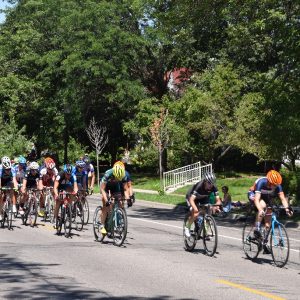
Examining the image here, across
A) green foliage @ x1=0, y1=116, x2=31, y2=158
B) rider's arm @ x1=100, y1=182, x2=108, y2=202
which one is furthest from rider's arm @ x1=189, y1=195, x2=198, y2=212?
green foliage @ x1=0, y1=116, x2=31, y2=158

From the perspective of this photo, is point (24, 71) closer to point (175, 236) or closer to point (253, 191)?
point (175, 236)

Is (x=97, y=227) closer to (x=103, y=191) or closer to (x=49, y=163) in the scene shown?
(x=103, y=191)

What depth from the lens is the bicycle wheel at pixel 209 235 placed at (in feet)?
40.0

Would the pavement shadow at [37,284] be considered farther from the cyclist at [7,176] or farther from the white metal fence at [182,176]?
the white metal fence at [182,176]

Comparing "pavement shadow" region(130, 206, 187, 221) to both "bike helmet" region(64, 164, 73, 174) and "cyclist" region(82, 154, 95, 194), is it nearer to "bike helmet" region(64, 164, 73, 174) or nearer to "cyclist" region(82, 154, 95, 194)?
"cyclist" region(82, 154, 95, 194)

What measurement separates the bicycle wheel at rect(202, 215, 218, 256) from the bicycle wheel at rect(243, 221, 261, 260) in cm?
60

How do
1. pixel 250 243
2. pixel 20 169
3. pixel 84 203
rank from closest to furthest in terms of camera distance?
pixel 250 243
pixel 84 203
pixel 20 169

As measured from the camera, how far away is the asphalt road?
8570mm

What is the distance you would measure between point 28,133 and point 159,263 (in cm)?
4421

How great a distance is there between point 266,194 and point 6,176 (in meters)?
8.06

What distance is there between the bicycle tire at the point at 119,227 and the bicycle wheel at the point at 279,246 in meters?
3.32

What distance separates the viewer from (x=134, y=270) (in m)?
10.4

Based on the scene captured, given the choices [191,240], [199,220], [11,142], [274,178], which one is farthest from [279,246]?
[11,142]

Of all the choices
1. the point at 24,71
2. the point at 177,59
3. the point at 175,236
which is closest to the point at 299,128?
the point at 175,236
